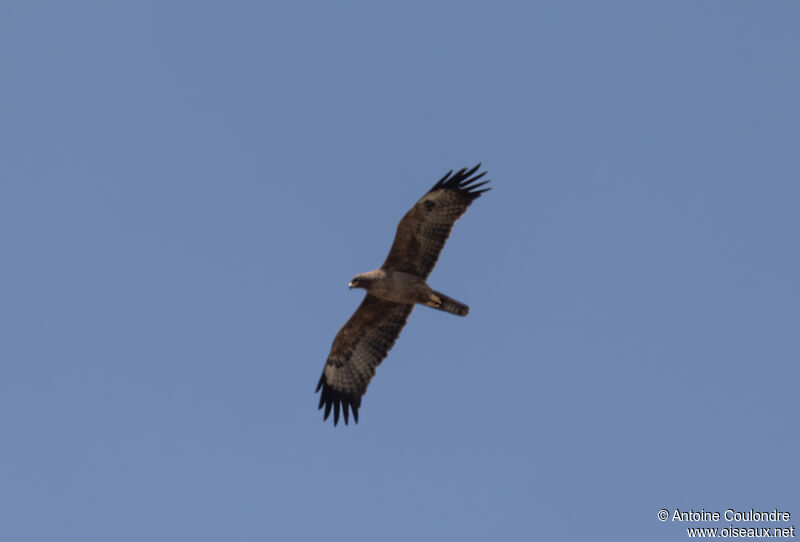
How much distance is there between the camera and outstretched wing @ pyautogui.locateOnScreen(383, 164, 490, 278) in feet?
35.1

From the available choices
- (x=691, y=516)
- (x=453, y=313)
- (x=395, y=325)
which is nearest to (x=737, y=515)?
(x=691, y=516)

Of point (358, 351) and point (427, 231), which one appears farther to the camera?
point (358, 351)

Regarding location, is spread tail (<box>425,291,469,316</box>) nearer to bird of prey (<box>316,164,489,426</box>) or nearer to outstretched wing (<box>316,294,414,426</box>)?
bird of prey (<box>316,164,489,426</box>)

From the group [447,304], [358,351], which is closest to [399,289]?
[447,304]

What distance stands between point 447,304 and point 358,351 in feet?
5.84

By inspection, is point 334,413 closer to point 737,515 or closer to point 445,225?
point 445,225

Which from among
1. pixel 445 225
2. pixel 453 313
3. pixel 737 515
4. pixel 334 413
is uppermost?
pixel 445 225

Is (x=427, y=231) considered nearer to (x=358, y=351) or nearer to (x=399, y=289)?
(x=399, y=289)

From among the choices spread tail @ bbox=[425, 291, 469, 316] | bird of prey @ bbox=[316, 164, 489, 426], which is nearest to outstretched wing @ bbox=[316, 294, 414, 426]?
bird of prey @ bbox=[316, 164, 489, 426]

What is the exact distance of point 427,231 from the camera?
35.3 feet

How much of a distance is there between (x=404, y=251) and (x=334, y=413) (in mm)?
3059

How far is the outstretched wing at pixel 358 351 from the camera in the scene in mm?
11406

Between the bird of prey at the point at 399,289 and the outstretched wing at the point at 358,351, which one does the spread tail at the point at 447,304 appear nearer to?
the bird of prey at the point at 399,289

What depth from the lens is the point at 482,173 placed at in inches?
439
